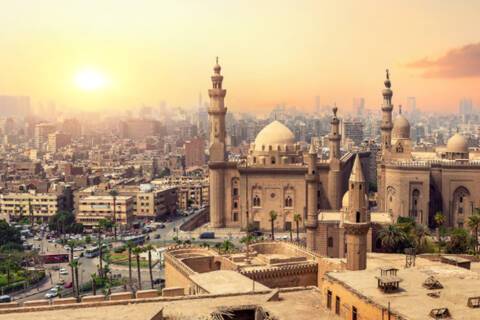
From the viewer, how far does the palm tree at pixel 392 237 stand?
4072 centimetres

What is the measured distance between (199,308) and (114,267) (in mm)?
31020

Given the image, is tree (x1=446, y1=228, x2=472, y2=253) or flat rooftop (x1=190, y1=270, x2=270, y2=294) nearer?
flat rooftop (x1=190, y1=270, x2=270, y2=294)

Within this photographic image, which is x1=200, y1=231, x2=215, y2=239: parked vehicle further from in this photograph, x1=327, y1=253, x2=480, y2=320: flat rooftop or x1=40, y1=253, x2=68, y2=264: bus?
x1=327, y1=253, x2=480, y2=320: flat rooftop

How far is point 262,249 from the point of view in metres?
37.8

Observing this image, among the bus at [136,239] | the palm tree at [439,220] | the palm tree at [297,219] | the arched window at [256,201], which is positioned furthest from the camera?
the bus at [136,239]

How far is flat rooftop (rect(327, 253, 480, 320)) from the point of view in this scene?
17562 millimetres

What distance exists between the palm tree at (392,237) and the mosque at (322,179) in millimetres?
6780

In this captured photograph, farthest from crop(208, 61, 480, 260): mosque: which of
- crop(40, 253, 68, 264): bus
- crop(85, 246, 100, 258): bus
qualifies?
crop(40, 253, 68, 264): bus

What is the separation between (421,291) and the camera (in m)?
19.5

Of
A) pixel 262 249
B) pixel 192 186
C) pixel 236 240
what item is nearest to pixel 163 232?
pixel 236 240

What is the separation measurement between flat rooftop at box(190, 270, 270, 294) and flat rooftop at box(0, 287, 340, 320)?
2881 mm

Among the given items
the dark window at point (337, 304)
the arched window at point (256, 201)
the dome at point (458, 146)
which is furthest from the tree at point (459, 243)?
the dark window at point (337, 304)

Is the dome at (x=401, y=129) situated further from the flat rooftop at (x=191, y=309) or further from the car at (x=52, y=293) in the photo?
the flat rooftop at (x=191, y=309)

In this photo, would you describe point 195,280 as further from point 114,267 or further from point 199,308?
point 114,267
